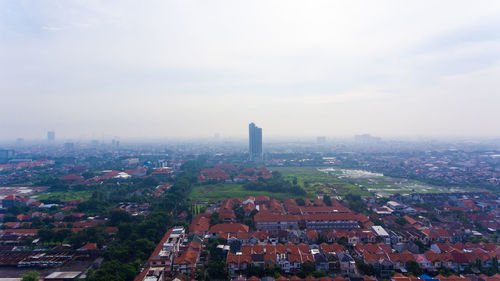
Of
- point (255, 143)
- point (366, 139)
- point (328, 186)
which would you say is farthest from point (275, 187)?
point (366, 139)

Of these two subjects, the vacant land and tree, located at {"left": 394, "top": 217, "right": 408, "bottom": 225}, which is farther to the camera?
the vacant land

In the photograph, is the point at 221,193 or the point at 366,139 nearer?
the point at 221,193

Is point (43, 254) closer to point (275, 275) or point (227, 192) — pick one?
point (275, 275)

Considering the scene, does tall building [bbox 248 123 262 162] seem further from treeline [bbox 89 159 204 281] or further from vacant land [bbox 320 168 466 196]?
treeline [bbox 89 159 204 281]

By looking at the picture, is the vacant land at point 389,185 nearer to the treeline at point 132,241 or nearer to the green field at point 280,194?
the green field at point 280,194

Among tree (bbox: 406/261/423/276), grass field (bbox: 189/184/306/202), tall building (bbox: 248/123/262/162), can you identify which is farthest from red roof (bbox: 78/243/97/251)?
tall building (bbox: 248/123/262/162)

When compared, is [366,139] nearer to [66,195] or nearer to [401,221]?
[401,221]

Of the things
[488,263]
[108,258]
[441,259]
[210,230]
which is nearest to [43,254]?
[108,258]
